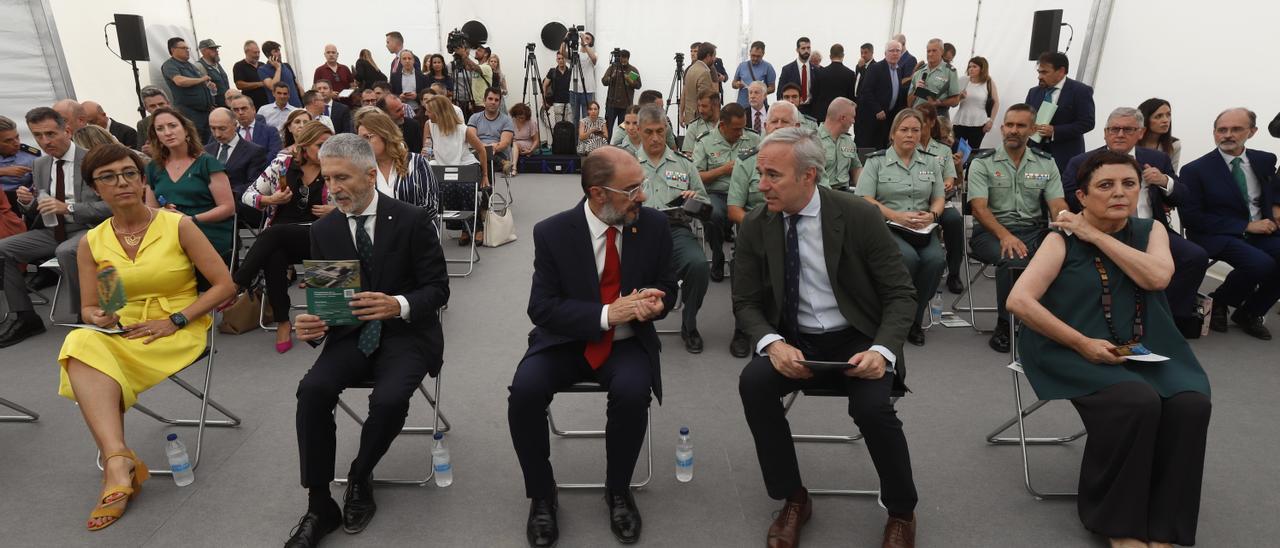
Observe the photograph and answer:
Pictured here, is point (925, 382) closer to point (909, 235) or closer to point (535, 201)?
point (909, 235)

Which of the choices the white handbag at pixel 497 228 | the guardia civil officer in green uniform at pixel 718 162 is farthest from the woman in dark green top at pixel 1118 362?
the white handbag at pixel 497 228

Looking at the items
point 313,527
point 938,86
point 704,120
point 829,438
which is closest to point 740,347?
point 829,438

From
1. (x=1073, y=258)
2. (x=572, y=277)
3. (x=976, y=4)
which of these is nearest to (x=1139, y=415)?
(x=1073, y=258)

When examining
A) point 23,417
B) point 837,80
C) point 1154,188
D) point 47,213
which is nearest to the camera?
point 23,417

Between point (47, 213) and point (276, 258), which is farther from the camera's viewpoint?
point (47, 213)

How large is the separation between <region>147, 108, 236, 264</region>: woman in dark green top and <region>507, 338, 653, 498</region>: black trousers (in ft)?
9.16

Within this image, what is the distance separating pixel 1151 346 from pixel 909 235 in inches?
69.6

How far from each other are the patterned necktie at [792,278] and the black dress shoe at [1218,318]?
3.59 m

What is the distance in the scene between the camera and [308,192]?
14.0ft

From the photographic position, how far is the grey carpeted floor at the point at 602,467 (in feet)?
7.82

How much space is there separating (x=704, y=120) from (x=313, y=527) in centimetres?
457

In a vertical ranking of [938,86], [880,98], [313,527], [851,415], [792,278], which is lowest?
[313,527]

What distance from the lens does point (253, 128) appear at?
5855mm

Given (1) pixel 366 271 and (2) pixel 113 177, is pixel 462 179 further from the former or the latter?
(1) pixel 366 271
